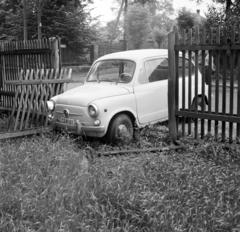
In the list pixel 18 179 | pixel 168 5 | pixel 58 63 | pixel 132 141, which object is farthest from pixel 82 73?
pixel 168 5

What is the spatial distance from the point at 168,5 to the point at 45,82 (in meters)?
60.7

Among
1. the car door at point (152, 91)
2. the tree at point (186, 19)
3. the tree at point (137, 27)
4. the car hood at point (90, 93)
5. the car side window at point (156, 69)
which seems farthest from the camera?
the tree at point (137, 27)

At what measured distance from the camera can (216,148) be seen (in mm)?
5695

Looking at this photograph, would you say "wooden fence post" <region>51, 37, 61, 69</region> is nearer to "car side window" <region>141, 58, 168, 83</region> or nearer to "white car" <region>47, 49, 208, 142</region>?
"white car" <region>47, 49, 208, 142</region>

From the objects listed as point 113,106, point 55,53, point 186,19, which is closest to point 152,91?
point 113,106

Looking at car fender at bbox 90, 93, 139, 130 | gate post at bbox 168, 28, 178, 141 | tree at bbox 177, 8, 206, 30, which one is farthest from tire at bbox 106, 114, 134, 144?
tree at bbox 177, 8, 206, 30

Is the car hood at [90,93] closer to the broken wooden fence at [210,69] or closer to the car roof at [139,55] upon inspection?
the car roof at [139,55]

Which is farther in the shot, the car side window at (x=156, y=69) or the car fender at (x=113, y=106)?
the car side window at (x=156, y=69)

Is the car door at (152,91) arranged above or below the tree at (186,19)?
below

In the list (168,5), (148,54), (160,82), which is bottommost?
(160,82)

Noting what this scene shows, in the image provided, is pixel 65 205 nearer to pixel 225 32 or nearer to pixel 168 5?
pixel 225 32

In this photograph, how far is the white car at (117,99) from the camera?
6.49 meters

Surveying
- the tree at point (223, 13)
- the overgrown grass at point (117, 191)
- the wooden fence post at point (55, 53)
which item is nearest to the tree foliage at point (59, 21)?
the tree at point (223, 13)

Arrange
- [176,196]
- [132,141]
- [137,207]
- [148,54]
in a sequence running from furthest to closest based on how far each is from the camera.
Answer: [148,54], [132,141], [176,196], [137,207]
